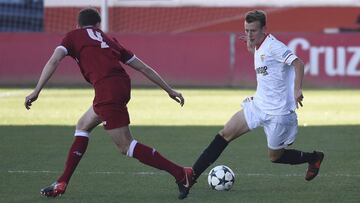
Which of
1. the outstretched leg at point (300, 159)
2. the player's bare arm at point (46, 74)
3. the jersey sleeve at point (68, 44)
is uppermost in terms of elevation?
the jersey sleeve at point (68, 44)

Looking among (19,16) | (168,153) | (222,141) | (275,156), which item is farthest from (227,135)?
(19,16)

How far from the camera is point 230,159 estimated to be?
1171 cm

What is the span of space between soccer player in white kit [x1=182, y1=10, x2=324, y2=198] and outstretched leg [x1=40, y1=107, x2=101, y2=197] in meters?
1.13

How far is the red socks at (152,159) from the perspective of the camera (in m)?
8.89

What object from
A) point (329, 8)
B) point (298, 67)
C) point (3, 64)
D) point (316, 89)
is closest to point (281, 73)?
point (298, 67)

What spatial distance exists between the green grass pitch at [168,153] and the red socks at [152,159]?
240 mm

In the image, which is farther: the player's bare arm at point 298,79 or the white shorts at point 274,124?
the white shorts at point 274,124

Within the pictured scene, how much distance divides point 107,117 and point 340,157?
4.15m

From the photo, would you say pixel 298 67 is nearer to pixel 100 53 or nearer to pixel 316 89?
pixel 100 53

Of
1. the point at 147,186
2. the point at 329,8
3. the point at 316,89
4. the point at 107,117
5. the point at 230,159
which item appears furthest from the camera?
the point at 329,8

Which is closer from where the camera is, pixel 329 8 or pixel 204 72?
pixel 204 72

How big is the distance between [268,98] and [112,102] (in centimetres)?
155

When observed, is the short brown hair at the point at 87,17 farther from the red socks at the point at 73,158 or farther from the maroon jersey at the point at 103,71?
the red socks at the point at 73,158

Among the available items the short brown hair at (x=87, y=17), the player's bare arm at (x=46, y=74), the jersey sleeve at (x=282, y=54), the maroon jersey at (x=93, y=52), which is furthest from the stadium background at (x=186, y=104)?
the short brown hair at (x=87, y=17)
